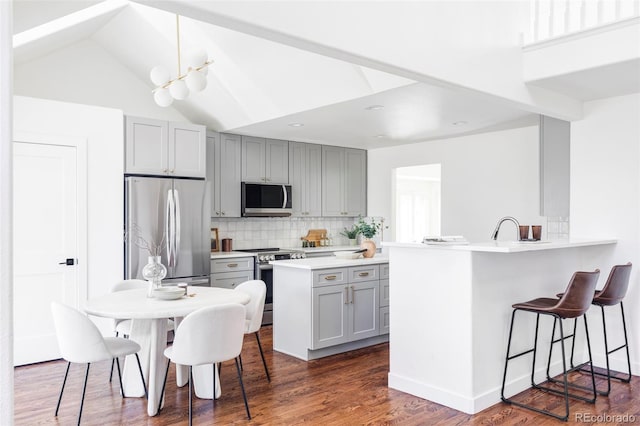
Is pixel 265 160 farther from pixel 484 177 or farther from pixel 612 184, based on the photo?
pixel 612 184

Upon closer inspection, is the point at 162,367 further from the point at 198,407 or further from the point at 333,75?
the point at 333,75

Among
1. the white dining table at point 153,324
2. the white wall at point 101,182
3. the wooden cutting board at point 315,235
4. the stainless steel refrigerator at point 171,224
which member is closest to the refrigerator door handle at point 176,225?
the stainless steel refrigerator at point 171,224

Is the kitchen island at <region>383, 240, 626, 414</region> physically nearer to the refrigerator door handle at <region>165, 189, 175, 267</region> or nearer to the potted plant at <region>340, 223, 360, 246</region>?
the refrigerator door handle at <region>165, 189, 175, 267</region>

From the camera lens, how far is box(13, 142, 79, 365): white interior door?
4211mm

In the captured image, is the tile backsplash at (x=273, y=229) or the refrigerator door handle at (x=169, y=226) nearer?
the refrigerator door handle at (x=169, y=226)

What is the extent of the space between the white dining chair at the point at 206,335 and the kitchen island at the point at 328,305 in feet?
4.63

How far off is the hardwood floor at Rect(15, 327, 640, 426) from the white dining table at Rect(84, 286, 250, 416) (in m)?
0.10

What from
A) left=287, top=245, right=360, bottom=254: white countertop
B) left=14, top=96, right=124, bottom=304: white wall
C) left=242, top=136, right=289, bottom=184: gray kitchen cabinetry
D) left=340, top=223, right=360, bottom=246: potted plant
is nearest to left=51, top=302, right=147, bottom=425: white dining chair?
left=14, top=96, right=124, bottom=304: white wall

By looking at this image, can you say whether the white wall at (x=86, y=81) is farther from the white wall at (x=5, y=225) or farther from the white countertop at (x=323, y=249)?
the white wall at (x=5, y=225)

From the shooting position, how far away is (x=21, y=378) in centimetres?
391

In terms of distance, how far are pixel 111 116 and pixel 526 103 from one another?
3641 millimetres

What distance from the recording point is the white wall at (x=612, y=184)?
404 centimetres

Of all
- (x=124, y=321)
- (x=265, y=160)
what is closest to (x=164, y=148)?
(x=265, y=160)

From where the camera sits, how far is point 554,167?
4.58 metres
